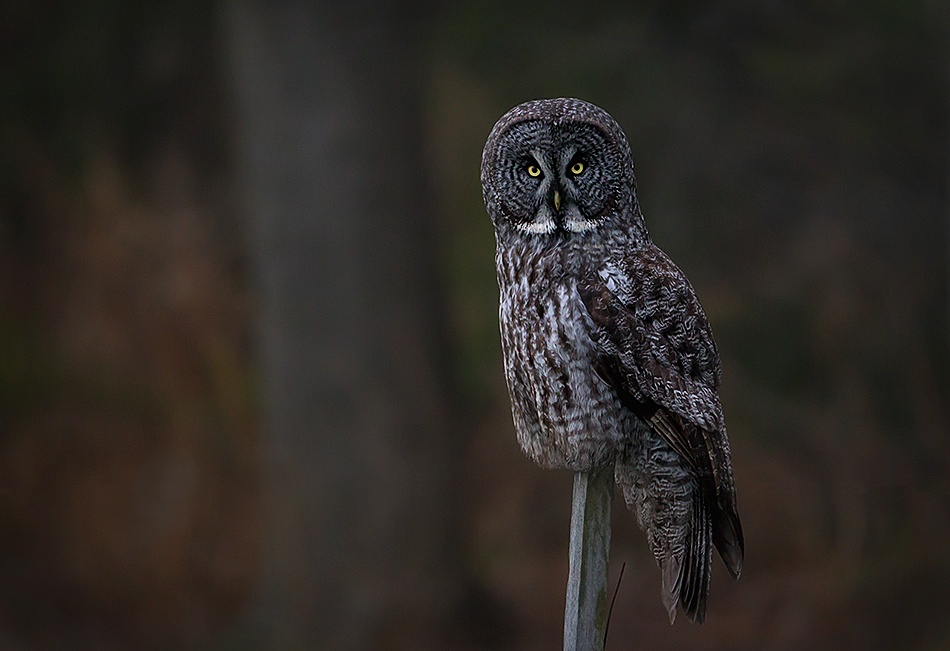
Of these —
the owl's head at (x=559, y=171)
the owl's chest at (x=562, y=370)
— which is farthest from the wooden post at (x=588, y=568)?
the owl's head at (x=559, y=171)

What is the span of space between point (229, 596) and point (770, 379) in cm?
271

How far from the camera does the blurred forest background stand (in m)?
4.46

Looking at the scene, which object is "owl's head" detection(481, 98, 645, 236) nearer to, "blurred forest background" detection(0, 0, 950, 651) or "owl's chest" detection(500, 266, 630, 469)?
"owl's chest" detection(500, 266, 630, 469)

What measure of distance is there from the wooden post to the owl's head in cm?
45

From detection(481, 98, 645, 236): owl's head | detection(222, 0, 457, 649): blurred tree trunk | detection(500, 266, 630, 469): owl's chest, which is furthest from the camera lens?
detection(222, 0, 457, 649): blurred tree trunk

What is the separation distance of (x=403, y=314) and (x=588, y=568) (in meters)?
2.64

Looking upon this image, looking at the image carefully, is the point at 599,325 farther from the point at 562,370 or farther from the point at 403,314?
the point at 403,314

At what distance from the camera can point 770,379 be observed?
541 centimetres

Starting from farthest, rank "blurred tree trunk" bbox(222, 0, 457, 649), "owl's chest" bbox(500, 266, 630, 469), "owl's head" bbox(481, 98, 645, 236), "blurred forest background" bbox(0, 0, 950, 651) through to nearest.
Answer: "blurred forest background" bbox(0, 0, 950, 651)
"blurred tree trunk" bbox(222, 0, 457, 649)
"owl's chest" bbox(500, 266, 630, 469)
"owl's head" bbox(481, 98, 645, 236)

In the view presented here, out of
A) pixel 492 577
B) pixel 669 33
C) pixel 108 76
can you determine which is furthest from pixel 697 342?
pixel 108 76

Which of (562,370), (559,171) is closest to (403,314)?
(562,370)

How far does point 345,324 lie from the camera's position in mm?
4430

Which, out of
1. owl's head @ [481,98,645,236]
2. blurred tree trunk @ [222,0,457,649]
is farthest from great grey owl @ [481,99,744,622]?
blurred tree trunk @ [222,0,457,649]

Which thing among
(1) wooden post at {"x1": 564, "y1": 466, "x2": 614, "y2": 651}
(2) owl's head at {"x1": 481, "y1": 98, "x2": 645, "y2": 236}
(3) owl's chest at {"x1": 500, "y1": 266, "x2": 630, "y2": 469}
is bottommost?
(1) wooden post at {"x1": 564, "y1": 466, "x2": 614, "y2": 651}
